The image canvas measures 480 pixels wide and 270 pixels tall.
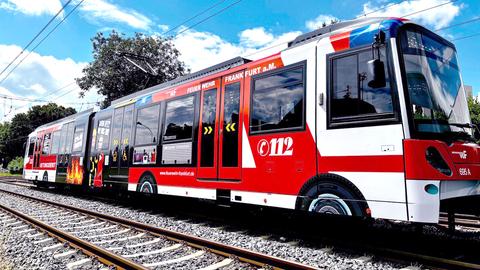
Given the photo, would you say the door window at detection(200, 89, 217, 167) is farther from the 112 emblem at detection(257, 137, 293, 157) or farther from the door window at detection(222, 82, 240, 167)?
the 112 emblem at detection(257, 137, 293, 157)

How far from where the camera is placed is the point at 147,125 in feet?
33.5

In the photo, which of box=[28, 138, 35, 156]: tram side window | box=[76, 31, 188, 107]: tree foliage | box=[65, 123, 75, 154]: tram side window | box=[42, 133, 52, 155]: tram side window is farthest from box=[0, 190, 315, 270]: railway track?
box=[76, 31, 188, 107]: tree foliage

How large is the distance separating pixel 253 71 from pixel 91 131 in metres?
8.93

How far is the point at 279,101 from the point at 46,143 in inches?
601

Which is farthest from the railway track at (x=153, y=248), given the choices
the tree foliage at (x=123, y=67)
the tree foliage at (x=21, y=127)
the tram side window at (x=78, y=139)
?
the tree foliage at (x=21, y=127)

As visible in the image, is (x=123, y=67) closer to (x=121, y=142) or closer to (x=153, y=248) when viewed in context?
(x=121, y=142)

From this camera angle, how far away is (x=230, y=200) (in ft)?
23.9

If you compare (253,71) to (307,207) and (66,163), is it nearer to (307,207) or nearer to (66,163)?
(307,207)

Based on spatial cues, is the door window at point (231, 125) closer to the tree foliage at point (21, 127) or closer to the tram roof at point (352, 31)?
the tram roof at point (352, 31)

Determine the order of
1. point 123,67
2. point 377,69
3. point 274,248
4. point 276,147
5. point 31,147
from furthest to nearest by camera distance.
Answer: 1. point 123,67
2. point 31,147
3. point 276,147
4. point 274,248
5. point 377,69

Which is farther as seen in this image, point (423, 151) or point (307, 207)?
point (307, 207)

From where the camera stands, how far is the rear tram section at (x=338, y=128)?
4832 millimetres

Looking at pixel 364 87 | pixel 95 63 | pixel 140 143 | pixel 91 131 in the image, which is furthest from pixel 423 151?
pixel 95 63

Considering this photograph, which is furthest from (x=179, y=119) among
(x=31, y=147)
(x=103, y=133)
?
(x=31, y=147)
